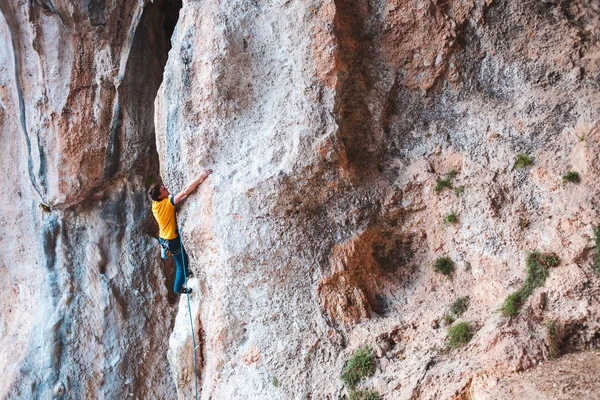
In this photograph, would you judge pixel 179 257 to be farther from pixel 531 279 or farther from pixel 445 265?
pixel 531 279

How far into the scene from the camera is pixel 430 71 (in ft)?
22.7

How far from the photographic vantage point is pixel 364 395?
19.5 feet

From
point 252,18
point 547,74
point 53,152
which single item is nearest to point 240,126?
point 252,18

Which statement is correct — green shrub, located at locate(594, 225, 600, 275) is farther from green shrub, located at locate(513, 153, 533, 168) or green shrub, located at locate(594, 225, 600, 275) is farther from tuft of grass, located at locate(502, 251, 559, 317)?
green shrub, located at locate(513, 153, 533, 168)

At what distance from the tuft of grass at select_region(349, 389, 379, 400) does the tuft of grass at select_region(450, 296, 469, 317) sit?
1252mm

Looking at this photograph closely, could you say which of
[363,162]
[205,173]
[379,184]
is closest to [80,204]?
[205,173]

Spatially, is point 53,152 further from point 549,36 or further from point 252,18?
point 549,36

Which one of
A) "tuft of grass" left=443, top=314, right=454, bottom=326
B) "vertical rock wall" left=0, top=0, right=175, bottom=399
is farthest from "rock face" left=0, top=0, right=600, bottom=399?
"vertical rock wall" left=0, top=0, right=175, bottom=399

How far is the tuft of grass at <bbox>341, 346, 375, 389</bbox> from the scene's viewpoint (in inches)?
241

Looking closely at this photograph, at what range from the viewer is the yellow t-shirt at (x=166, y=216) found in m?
7.58

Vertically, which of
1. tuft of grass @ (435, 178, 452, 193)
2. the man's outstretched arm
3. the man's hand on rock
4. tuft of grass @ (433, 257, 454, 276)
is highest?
the man's hand on rock

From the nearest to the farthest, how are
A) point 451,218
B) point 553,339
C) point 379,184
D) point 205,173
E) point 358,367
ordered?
point 553,339, point 358,367, point 451,218, point 379,184, point 205,173

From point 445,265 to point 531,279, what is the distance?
42.5 inches

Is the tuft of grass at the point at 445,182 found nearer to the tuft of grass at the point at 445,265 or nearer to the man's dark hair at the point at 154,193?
the tuft of grass at the point at 445,265
